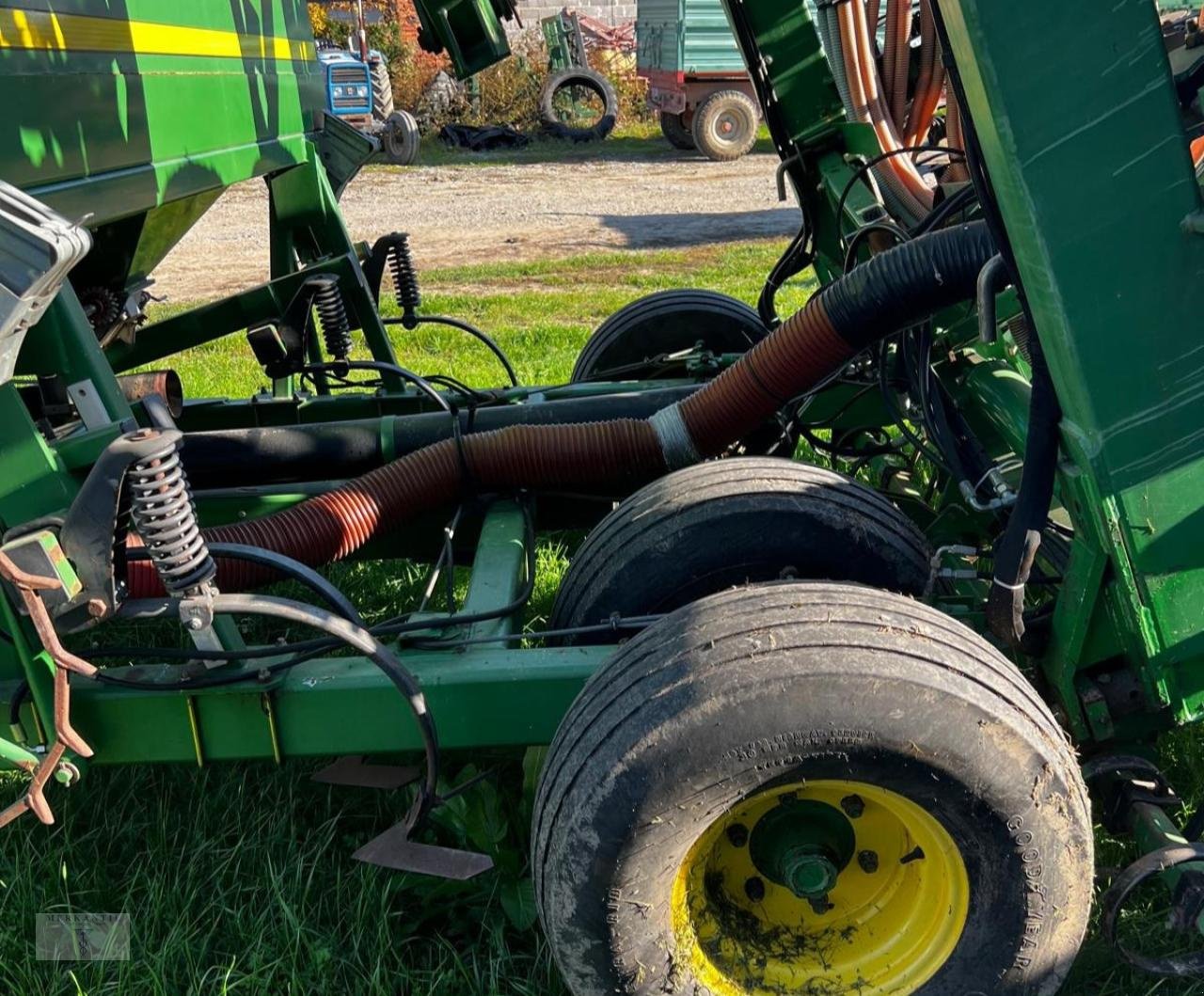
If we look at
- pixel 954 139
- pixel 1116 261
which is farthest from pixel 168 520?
pixel 954 139

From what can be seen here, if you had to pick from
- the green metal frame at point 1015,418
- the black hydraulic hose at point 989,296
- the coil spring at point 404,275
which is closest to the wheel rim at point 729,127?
the coil spring at point 404,275

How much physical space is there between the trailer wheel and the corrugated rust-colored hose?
879 millimetres

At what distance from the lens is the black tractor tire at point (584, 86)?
19.9 meters

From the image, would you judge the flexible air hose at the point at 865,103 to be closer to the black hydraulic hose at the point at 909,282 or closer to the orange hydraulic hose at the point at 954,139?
the orange hydraulic hose at the point at 954,139

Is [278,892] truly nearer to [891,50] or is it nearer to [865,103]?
[865,103]

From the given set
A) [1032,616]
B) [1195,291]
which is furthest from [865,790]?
[1195,291]

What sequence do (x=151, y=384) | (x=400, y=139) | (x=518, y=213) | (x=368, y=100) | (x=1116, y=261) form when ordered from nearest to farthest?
(x=1116, y=261) < (x=151, y=384) < (x=518, y=213) < (x=368, y=100) < (x=400, y=139)

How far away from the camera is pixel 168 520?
6.46ft

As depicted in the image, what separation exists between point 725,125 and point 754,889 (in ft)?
53.0

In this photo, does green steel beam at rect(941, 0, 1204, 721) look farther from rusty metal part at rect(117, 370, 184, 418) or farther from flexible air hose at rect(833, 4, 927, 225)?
rusty metal part at rect(117, 370, 184, 418)

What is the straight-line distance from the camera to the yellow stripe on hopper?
2320 mm

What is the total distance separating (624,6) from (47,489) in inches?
938

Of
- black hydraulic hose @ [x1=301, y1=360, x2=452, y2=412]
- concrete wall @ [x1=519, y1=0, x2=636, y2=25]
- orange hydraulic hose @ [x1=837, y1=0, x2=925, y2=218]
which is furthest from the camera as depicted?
concrete wall @ [x1=519, y1=0, x2=636, y2=25]

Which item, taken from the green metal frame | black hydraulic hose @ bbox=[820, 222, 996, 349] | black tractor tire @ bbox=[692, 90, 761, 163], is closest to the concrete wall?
black tractor tire @ bbox=[692, 90, 761, 163]
